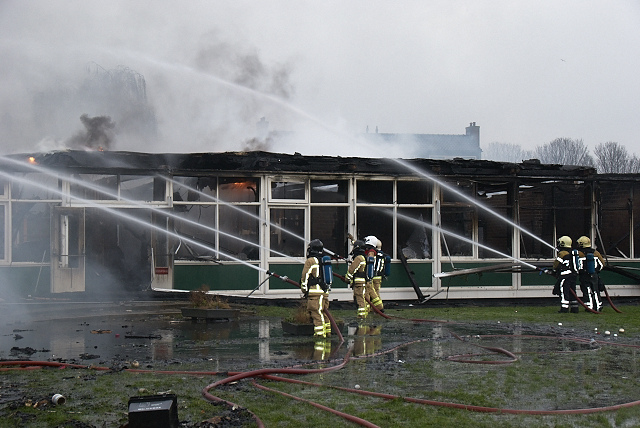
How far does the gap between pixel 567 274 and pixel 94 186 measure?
11.9 metres

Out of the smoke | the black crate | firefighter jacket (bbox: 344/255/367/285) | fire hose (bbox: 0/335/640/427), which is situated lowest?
fire hose (bbox: 0/335/640/427)

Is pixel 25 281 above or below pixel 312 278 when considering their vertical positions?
below

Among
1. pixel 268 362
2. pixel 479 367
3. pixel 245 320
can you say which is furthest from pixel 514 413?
pixel 245 320

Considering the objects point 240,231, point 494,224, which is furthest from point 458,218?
point 240,231

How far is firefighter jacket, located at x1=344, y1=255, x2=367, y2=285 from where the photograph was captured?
15547mm

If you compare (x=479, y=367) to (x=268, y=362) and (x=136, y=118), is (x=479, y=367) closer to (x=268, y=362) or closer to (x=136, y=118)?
(x=268, y=362)

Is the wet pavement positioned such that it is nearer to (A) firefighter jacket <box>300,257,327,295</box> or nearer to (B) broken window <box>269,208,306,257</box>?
(A) firefighter jacket <box>300,257,327,295</box>

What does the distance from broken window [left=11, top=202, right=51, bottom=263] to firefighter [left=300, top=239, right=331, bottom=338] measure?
8357mm

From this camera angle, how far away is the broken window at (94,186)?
17.8m

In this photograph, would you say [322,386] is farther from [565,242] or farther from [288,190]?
[288,190]

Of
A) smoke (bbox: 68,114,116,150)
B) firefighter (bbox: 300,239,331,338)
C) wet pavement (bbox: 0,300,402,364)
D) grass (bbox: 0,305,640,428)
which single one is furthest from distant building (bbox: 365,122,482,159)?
grass (bbox: 0,305,640,428)

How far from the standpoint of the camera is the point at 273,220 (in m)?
19.1

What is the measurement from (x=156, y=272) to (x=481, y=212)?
376 inches

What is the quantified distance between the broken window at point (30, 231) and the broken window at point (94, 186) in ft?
2.94
